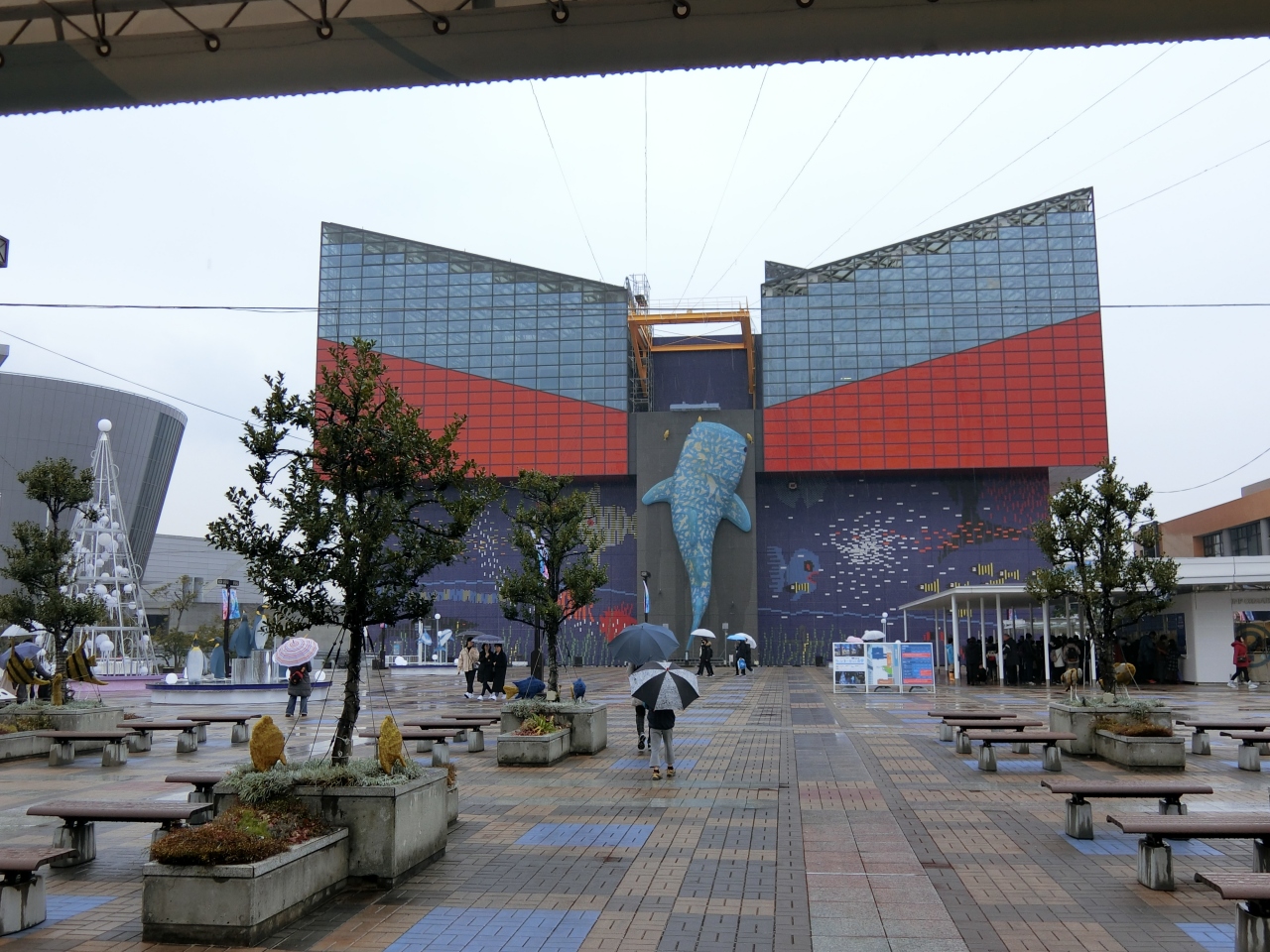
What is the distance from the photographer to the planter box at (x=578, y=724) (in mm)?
16266

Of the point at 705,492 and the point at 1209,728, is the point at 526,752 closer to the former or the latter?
the point at 1209,728

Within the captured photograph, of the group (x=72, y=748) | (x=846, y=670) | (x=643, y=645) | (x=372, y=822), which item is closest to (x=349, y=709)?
(x=372, y=822)

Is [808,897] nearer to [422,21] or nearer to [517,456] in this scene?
[422,21]

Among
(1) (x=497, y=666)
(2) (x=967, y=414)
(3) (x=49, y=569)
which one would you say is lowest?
(1) (x=497, y=666)

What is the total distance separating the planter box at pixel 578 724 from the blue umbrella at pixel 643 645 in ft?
3.85

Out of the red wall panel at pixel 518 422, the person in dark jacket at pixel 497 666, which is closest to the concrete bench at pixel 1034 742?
the person in dark jacket at pixel 497 666

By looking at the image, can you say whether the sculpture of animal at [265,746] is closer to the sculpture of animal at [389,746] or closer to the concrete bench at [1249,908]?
the sculpture of animal at [389,746]

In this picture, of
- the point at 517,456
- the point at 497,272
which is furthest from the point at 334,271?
the point at 517,456

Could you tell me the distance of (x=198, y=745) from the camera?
18578 mm

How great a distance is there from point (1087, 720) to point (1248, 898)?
33.2ft

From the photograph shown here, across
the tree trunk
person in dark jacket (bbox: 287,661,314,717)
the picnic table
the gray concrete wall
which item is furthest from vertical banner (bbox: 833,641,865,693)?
the picnic table

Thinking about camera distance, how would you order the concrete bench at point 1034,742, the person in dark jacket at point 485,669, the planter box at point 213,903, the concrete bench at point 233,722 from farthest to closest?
the person in dark jacket at point 485,669
the concrete bench at point 233,722
the concrete bench at point 1034,742
the planter box at point 213,903

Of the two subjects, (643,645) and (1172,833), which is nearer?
(1172,833)

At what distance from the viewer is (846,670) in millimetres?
33062
